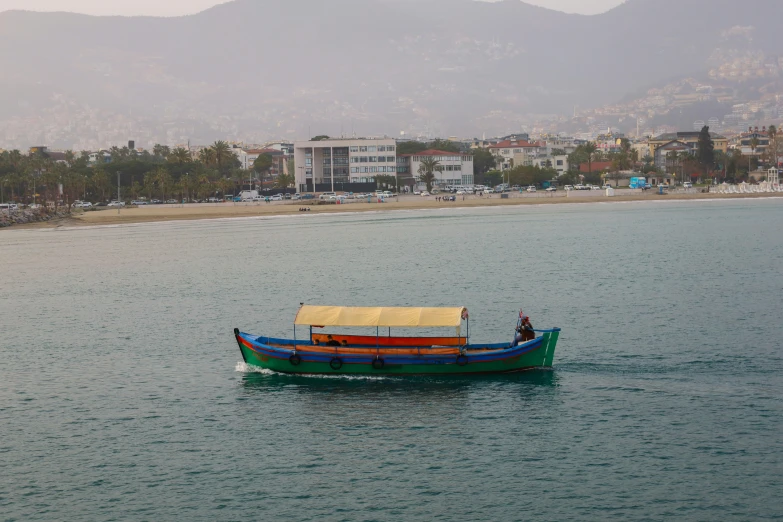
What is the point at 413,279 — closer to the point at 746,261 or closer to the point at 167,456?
the point at 746,261

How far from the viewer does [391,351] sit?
35.8m

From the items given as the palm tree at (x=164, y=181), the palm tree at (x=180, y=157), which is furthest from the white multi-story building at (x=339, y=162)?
the palm tree at (x=164, y=181)

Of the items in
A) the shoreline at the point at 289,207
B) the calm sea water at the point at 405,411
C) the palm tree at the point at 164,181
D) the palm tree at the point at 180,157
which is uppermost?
the palm tree at the point at 180,157

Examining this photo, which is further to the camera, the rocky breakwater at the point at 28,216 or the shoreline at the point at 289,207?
the shoreline at the point at 289,207

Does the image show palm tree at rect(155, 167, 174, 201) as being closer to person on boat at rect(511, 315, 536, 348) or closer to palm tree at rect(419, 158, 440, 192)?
palm tree at rect(419, 158, 440, 192)

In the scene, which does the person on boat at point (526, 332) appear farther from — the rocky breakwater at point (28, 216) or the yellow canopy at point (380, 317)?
the rocky breakwater at point (28, 216)

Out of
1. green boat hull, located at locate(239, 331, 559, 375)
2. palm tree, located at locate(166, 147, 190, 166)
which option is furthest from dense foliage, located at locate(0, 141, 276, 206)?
green boat hull, located at locate(239, 331, 559, 375)

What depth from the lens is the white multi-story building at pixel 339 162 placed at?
624 ft

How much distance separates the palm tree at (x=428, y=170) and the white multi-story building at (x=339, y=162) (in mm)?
7098

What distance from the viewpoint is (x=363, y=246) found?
9344 cm

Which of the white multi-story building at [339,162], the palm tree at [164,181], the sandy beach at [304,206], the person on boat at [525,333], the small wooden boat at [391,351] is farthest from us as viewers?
the white multi-story building at [339,162]

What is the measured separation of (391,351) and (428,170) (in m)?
156

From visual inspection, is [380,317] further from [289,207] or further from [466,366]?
[289,207]

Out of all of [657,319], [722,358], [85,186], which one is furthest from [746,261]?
[85,186]
